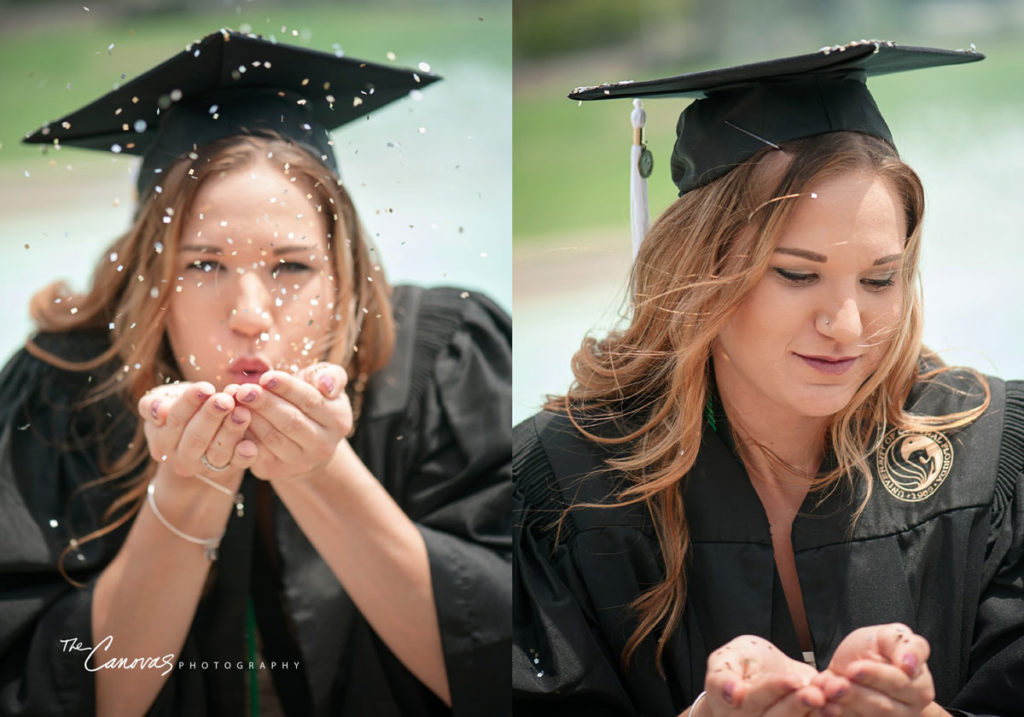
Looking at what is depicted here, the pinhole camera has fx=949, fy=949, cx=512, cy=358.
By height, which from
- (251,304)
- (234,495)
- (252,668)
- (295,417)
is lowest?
(252,668)

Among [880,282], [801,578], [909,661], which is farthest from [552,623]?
[880,282]

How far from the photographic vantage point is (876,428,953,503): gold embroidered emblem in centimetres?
90

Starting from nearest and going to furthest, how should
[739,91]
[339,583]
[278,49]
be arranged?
[739,91], [278,49], [339,583]

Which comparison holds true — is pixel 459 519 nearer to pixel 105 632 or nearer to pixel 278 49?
pixel 105 632

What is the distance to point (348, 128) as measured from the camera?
42.0 inches

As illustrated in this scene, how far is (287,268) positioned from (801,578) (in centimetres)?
58

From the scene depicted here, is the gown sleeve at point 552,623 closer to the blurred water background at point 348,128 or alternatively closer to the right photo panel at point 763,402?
the right photo panel at point 763,402

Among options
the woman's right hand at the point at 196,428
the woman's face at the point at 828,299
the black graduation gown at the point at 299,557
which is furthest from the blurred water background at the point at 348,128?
the woman's face at the point at 828,299

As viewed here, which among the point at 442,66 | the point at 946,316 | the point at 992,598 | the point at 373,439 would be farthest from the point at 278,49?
the point at 992,598

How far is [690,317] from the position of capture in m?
0.93

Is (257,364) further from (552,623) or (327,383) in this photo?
(552,623)

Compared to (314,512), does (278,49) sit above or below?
above

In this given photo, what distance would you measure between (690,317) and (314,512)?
0.46 m

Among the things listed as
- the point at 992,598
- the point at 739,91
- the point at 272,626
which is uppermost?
the point at 739,91
